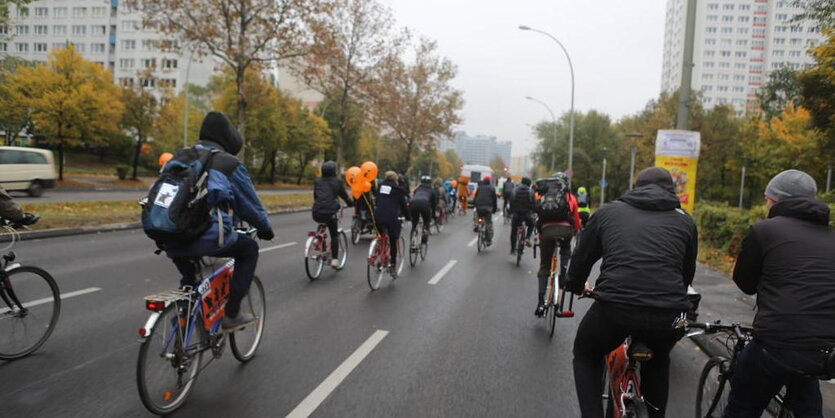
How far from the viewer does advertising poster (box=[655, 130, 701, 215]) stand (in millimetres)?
10234

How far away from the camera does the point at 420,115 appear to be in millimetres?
45906

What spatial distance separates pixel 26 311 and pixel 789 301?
16.9 feet

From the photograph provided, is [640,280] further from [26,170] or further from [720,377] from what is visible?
[26,170]

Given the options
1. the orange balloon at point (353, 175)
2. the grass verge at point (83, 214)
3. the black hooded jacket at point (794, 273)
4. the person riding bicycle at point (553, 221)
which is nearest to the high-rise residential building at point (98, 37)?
the grass verge at point (83, 214)

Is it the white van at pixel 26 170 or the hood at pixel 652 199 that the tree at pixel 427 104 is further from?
the hood at pixel 652 199

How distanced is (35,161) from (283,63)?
1102cm

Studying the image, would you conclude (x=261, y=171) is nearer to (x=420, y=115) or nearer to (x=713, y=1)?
(x=420, y=115)

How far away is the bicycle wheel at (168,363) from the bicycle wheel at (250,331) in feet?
2.04

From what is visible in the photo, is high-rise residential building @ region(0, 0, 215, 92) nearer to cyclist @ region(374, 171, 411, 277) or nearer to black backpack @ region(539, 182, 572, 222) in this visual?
cyclist @ region(374, 171, 411, 277)

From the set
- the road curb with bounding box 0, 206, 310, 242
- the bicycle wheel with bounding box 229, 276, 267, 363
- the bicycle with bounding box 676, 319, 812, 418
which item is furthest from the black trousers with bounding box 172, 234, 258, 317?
the road curb with bounding box 0, 206, 310, 242

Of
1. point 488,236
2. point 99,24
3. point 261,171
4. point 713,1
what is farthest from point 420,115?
point 713,1

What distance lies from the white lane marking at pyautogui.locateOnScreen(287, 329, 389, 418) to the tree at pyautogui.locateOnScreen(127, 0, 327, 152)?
58.7ft

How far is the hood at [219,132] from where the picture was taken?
3.79 meters

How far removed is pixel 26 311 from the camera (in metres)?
4.35
